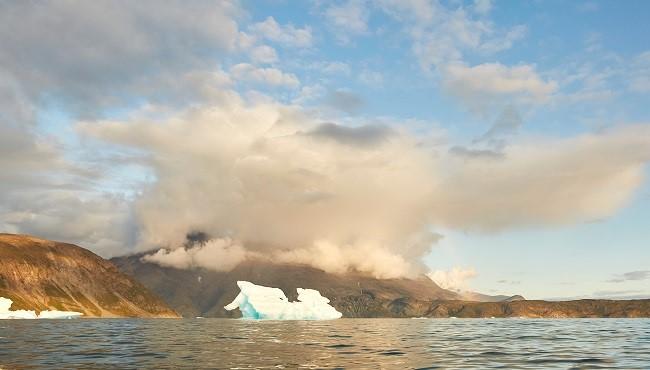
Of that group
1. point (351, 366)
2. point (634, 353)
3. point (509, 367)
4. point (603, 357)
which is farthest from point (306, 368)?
point (634, 353)

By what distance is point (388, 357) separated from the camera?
4312cm


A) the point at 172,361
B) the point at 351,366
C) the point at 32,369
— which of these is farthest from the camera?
the point at 172,361

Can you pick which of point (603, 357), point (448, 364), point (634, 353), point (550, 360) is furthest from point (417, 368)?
point (634, 353)

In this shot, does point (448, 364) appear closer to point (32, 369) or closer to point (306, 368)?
point (306, 368)

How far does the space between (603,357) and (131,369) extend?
1350 inches

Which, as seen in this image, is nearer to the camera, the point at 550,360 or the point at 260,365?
the point at 260,365

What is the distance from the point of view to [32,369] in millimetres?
33844

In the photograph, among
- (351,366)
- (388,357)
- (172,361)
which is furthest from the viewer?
(388,357)

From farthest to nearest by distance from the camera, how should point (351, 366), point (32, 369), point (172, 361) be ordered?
point (172, 361) → point (351, 366) → point (32, 369)

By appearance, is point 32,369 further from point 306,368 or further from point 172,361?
point 306,368

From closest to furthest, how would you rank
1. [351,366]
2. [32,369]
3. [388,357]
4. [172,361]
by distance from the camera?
[32,369]
[351,366]
[172,361]
[388,357]

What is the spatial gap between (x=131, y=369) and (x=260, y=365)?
27.1ft

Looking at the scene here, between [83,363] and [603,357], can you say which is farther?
[603,357]

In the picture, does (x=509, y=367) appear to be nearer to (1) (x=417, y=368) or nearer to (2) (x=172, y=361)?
(1) (x=417, y=368)
